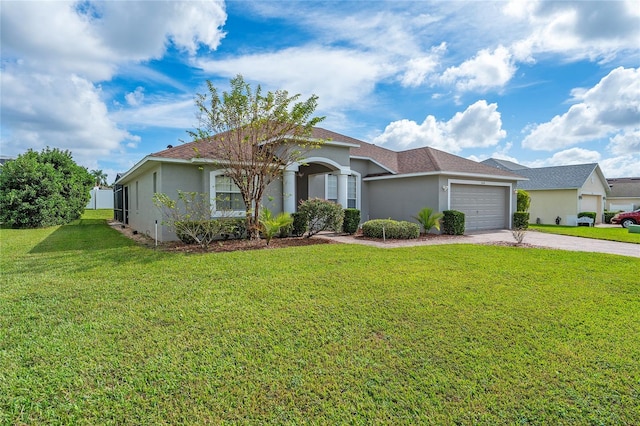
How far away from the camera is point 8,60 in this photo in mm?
12312

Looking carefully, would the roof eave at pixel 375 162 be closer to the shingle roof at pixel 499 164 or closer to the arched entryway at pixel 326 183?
the arched entryway at pixel 326 183

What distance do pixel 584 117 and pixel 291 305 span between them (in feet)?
76.1

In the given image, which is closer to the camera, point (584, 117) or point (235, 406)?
point (235, 406)

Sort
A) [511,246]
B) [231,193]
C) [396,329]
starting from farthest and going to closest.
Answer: [231,193] → [511,246] → [396,329]

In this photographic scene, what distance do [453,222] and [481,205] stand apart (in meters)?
3.98

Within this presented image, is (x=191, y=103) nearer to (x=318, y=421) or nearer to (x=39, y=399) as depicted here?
(x=39, y=399)

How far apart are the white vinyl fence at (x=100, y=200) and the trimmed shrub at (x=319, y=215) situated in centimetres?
3597

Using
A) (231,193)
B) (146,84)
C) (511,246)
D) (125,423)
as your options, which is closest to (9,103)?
(146,84)

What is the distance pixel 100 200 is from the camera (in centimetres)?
3953

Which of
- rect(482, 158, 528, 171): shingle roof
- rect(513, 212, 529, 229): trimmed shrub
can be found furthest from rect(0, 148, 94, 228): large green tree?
rect(482, 158, 528, 171): shingle roof

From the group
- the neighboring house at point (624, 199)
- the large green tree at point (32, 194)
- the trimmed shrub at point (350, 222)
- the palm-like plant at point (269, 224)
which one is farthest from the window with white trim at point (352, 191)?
the neighboring house at point (624, 199)

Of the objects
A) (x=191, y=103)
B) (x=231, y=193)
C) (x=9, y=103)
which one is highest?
(x=9, y=103)

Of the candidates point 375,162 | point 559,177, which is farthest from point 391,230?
point 559,177

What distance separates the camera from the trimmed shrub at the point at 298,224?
44.8ft
